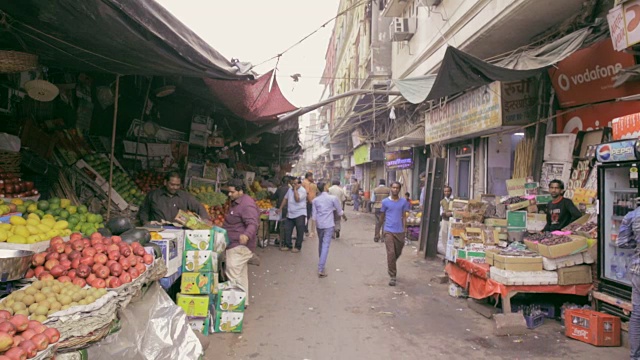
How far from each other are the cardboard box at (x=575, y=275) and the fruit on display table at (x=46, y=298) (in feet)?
18.1

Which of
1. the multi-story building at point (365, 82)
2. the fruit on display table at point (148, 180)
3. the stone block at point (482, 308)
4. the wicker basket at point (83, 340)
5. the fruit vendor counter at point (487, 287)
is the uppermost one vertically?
the multi-story building at point (365, 82)

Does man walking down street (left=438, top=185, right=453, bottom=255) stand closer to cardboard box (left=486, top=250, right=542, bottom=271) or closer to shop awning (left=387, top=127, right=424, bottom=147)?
cardboard box (left=486, top=250, right=542, bottom=271)

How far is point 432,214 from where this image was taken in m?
10.1

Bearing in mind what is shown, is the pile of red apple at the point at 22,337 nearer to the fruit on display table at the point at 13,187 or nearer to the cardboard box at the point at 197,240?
the cardboard box at the point at 197,240

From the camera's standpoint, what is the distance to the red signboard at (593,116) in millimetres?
6559

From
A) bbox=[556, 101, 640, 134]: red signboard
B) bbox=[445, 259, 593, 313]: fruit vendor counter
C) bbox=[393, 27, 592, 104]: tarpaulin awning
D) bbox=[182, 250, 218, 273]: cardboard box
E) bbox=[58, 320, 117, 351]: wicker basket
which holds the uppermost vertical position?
bbox=[393, 27, 592, 104]: tarpaulin awning

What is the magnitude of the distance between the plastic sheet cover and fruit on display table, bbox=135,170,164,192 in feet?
16.6

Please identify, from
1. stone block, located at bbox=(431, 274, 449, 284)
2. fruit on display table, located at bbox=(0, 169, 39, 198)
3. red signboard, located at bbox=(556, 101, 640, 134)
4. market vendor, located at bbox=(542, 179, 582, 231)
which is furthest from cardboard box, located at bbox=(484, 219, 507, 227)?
fruit on display table, located at bbox=(0, 169, 39, 198)

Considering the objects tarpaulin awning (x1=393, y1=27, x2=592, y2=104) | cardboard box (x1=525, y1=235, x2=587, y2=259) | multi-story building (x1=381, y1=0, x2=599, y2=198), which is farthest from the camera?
multi-story building (x1=381, y1=0, x2=599, y2=198)

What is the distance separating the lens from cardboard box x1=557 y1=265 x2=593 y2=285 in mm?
5555

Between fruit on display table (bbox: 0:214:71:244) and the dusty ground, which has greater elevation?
fruit on display table (bbox: 0:214:71:244)

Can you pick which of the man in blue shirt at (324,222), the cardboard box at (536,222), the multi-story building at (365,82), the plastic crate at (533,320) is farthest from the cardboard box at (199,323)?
the multi-story building at (365,82)

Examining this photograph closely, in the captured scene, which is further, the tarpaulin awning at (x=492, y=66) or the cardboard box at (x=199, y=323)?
the tarpaulin awning at (x=492, y=66)

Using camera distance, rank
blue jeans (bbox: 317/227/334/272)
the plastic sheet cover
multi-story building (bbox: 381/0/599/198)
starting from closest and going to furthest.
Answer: the plastic sheet cover < multi-story building (bbox: 381/0/599/198) < blue jeans (bbox: 317/227/334/272)
